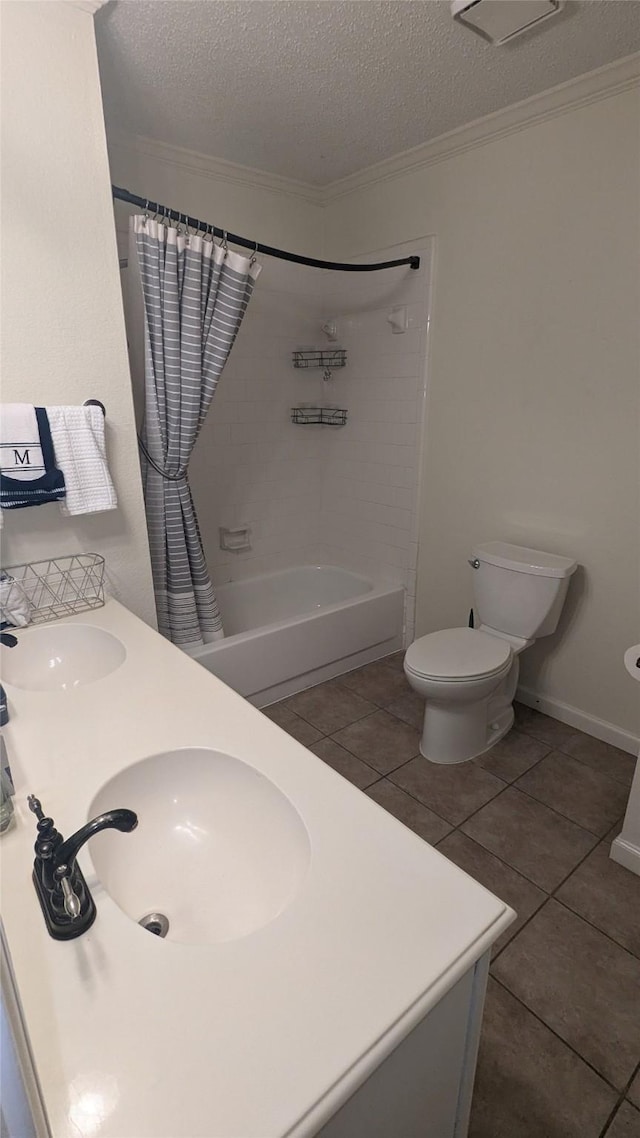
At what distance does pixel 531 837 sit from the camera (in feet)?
5.77

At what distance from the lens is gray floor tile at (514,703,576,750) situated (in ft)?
7.36

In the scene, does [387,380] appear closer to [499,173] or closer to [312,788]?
[499,173]

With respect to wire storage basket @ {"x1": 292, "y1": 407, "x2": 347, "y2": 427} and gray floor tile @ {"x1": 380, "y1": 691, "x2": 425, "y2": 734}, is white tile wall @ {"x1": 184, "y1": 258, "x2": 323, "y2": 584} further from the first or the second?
gray floor tile @ {"x1": 380, "y1": 691, "x2": 425, "y2": 734}

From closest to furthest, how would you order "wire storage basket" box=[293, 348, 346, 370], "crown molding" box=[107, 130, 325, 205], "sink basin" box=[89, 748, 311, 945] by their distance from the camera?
"sink basin" box=[89, 748, 311, 945]
"crown molding" box=[107, 130, 325, 205]
"wire storage basket" box=[293, 348, 346, 370]

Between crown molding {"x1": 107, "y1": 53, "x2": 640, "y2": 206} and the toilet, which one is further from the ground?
crown molding {"x1": 107, "y1": 53, "x2": 640, "y2": 206}

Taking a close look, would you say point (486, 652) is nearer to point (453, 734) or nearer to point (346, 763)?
point (453, 734)

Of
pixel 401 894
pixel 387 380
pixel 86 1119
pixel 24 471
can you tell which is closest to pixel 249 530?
pixel 387 380

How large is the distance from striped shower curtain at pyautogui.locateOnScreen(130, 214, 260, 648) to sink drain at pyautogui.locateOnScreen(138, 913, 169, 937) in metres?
1.43

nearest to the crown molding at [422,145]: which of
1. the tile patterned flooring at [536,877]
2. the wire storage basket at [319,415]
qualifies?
the wire storage basket at [319,415]

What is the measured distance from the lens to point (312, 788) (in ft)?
2.89

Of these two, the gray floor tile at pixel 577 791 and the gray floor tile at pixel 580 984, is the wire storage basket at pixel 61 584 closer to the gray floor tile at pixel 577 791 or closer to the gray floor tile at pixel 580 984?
the gray floor tile at pixel 580 984

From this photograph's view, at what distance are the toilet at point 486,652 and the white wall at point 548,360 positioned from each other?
0.65 feet

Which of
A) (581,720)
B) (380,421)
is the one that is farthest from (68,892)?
(380,421)

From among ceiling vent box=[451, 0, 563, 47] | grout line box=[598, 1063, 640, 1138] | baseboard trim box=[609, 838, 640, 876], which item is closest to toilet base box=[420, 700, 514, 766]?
baseboard trim box=[609, 838, 640, 876]
